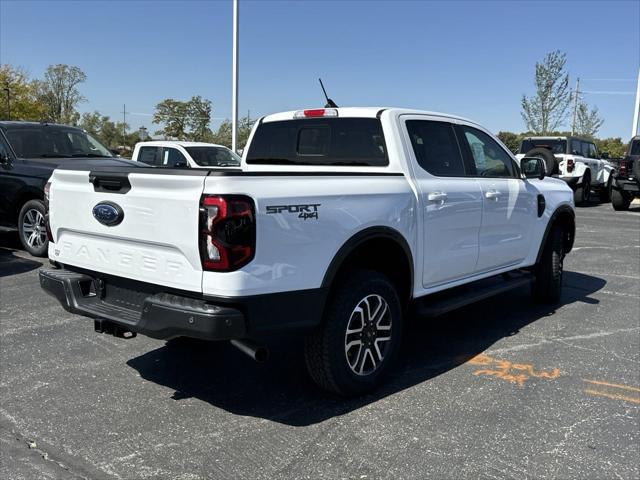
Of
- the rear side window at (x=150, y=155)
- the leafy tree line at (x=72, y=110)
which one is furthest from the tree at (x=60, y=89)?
the rear side window at (x=150, y=155)

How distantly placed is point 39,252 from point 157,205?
5.68 metres

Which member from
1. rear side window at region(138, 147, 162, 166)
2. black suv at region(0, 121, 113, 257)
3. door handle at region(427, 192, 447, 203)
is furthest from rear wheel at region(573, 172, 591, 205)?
door handle at region(427, 192, 447, 203)

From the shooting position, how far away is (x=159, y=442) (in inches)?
126

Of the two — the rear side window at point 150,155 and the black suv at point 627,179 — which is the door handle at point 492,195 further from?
the black suv at point 627,179

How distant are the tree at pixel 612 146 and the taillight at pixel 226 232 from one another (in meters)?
41.4

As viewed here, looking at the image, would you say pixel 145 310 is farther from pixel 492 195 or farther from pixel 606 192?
pixel 606 192

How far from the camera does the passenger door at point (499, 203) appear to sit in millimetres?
4984

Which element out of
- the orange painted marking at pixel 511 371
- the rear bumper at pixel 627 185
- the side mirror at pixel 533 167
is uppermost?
the side mirror at pixel 533 167

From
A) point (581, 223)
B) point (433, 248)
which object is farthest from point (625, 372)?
point (581, 223)

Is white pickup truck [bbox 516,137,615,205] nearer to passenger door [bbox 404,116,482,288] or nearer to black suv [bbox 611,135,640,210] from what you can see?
black suv [bbox 611,135,640,210]

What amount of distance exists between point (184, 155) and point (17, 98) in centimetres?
2617

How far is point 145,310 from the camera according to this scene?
3.21 m

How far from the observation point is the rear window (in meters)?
4.40

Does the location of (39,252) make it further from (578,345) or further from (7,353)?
(578,345)
